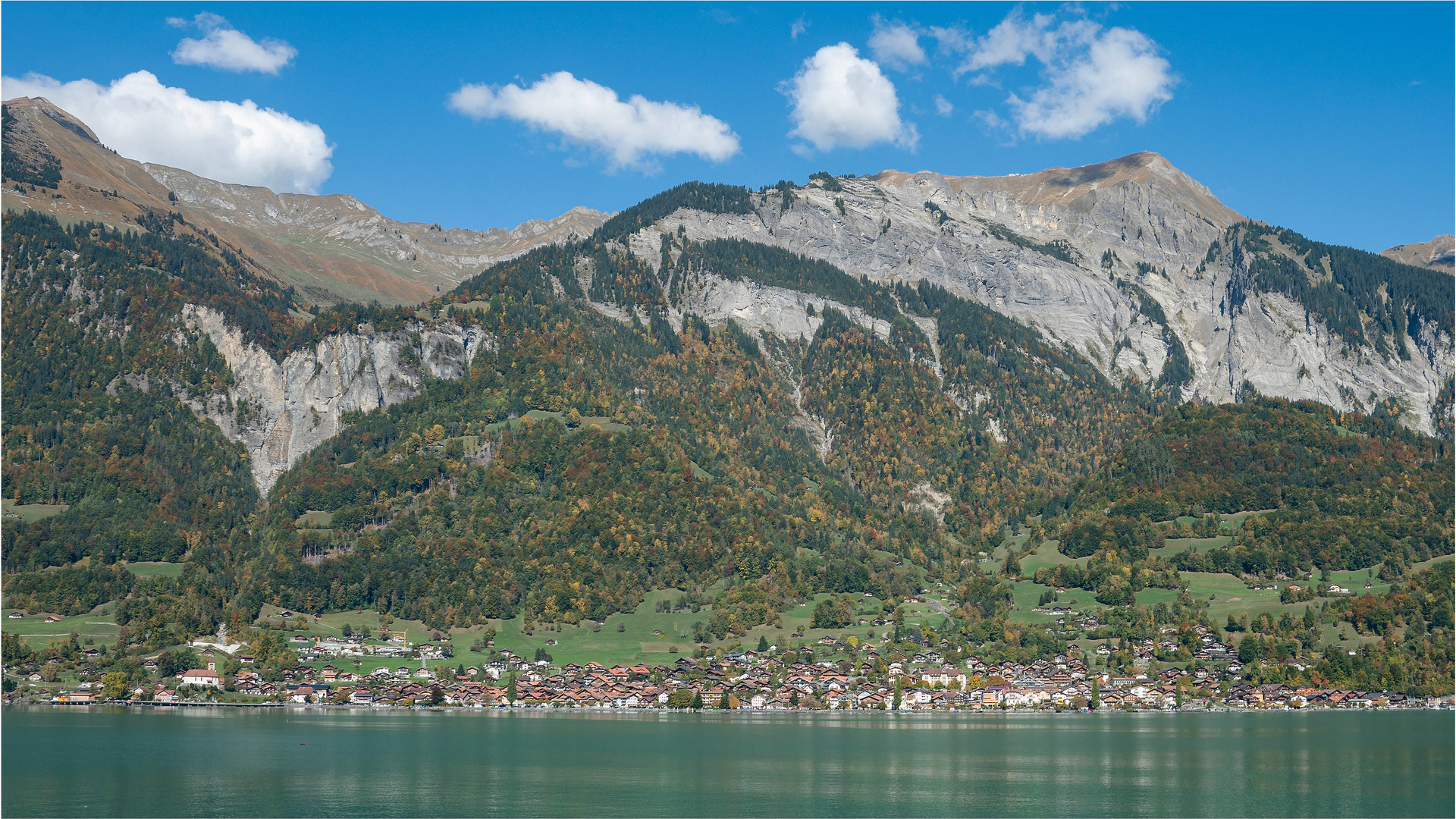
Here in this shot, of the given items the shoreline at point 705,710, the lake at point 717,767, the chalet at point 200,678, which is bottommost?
the shoreline at point 705,710

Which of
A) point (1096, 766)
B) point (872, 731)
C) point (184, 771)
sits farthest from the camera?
point (872, 731)

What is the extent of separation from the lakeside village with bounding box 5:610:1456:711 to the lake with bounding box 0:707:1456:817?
27292 millimetres

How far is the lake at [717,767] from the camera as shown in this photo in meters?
83.1

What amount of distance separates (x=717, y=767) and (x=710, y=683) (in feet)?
274

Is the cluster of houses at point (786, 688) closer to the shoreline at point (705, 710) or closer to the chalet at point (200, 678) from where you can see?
the chalet at point (200, 678)

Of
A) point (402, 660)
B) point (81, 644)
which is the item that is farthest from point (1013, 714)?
point (81, 644)

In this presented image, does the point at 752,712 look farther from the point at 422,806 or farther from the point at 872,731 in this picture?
the point at 422,806

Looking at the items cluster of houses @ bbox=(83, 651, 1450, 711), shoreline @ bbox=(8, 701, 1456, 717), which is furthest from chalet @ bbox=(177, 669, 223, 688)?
shoreline @ bbox=(8, 701, 1456, 717)

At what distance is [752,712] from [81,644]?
10105cm

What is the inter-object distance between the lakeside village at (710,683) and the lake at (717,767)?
89.5 feet

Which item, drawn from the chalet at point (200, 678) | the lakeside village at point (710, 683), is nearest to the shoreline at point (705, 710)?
the lakeside village at point (710, 683)

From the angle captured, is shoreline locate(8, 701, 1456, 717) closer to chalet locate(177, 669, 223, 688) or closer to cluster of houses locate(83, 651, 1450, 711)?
cluster of houses locate(83, 651, 1450, 711)

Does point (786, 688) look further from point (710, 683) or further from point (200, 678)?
point (200, 678)

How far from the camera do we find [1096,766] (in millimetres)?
102750
